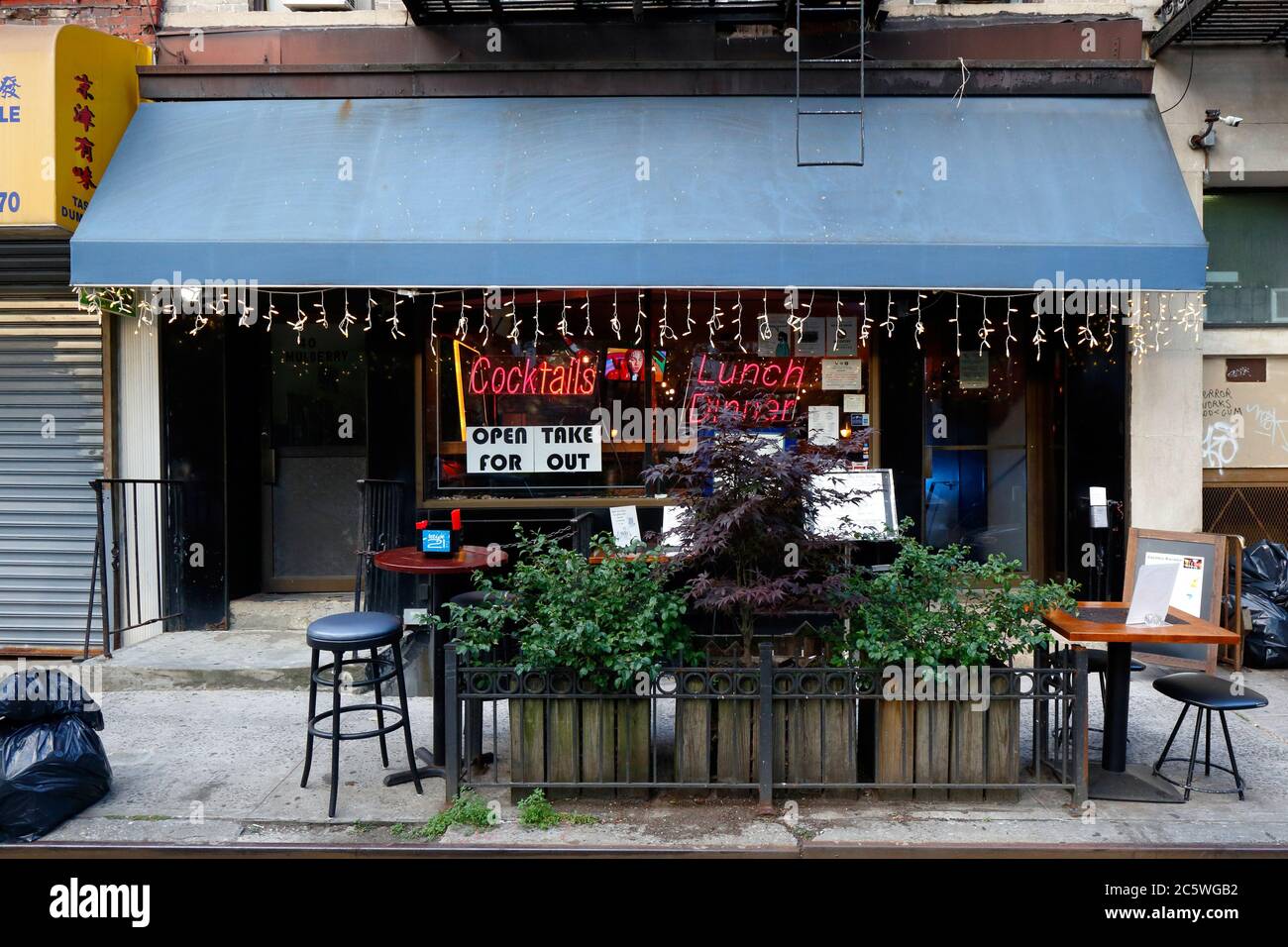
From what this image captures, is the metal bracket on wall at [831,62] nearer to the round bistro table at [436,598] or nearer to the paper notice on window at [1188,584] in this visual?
the paper notice on window at [1188,584]

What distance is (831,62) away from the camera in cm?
785

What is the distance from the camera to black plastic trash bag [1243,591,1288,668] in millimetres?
7652

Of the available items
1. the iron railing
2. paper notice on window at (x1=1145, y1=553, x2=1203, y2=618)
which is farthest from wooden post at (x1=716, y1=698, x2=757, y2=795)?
the iron railing

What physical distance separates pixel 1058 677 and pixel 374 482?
18.0 feet

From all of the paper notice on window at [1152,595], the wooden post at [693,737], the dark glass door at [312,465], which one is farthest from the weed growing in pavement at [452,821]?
the dark glass door at [312,465]

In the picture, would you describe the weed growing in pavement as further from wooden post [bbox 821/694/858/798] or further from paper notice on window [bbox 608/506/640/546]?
paper notice on window [bbox 608/506/640/546]

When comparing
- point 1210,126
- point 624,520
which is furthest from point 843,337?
point 1210,126

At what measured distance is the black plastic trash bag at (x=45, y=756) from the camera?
188 inches

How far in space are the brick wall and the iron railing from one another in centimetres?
401

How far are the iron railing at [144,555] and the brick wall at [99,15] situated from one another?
4011 millimetres

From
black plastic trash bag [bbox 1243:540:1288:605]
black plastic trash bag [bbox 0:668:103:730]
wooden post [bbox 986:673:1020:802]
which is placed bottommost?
wooden post [bbox 986:673:1020:802]

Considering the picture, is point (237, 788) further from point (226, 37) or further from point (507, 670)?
point (226, 37)

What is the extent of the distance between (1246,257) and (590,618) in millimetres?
7475

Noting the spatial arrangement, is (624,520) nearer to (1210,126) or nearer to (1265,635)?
(1265,635)
